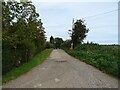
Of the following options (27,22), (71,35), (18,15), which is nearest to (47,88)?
(18,15)

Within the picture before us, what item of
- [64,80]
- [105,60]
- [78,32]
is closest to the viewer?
[64,80]

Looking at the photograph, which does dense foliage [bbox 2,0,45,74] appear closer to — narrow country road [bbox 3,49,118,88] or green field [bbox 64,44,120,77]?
narrow country road [bbox 3,49,118,88]

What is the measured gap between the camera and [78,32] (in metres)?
54.9

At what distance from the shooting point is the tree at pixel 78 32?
2173 inches

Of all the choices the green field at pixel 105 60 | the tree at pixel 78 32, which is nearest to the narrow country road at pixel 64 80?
the green field at pixel 105 60

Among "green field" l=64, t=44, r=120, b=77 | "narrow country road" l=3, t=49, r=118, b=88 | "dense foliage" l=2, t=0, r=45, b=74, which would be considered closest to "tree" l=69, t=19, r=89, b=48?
"green field" l=64, t=44, r=120, b=77

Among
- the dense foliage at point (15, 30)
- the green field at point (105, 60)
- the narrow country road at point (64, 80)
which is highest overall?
the dense foliage at point (15, 30)

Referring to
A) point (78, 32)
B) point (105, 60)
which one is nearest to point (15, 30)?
point (105, 60)

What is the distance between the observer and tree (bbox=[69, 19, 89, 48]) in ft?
181

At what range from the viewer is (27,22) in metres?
22.1

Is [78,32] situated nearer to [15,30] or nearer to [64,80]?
[15,30]

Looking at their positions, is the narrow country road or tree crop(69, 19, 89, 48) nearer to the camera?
the narrow country road

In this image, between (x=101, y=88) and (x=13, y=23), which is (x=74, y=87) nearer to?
(x=101, y=88)

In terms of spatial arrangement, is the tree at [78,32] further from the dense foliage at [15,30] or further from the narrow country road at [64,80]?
the narrow country road at [64,80]
